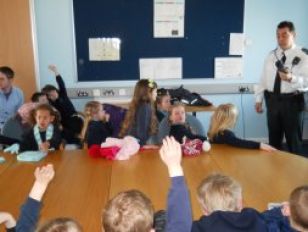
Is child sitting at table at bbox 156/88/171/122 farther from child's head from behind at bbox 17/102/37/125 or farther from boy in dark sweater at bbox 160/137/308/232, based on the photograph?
boy in dark sweater at bbox 160/137/308/232

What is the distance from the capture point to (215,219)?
1.33m

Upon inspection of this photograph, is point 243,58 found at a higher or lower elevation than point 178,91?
higher

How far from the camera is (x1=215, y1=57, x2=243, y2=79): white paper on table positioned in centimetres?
524

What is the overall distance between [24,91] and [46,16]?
101cm

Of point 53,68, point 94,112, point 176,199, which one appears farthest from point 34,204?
point 53,68

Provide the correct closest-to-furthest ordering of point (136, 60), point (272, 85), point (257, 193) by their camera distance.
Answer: point (257, 193) → point (272, 85) → point (136, 60)

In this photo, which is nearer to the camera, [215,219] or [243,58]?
[215,219]

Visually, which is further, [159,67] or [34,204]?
[159,67]

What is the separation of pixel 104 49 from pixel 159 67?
0.78 m

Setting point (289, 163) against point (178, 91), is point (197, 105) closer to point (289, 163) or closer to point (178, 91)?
→ point (178, 91)

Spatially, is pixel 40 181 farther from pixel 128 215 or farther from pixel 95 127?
pixel 95 127


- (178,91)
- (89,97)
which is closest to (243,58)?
(178,91)

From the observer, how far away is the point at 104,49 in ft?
16.5

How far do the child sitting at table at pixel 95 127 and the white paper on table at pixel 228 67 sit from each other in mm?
2297
